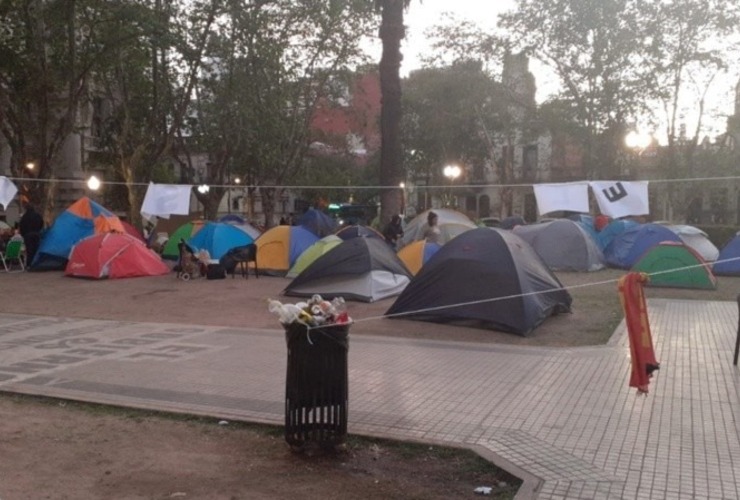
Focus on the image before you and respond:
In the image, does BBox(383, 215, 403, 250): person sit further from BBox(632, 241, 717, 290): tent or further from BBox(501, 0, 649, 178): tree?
BBox(501, 0, 649, 178): tree

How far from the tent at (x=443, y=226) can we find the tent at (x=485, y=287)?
31.0ft

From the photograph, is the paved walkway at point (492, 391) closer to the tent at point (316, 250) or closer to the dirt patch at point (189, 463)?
the dirt patch at point (189, 463)

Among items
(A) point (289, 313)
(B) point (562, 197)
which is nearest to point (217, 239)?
(B) point (562, 197)

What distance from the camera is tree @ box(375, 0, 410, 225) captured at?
17.7m

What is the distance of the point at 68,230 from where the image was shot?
1992 cm

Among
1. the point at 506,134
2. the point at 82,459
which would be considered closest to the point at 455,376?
the point at 82,459

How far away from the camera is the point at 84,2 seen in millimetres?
20406

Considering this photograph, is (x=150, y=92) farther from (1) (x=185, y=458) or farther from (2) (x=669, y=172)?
(1) (x=185, y=458)

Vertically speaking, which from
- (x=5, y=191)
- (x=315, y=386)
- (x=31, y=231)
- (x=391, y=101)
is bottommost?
(x=315, y=386)

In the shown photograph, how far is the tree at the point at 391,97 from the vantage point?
1767 cm

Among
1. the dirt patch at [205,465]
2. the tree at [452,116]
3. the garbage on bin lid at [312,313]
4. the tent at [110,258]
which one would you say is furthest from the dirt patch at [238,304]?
the tree at [452,116]

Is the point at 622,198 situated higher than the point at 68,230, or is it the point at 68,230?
the point at 622,198

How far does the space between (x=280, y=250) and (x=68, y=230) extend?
612 cm

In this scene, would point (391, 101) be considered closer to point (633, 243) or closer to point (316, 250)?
point (316, 250)
